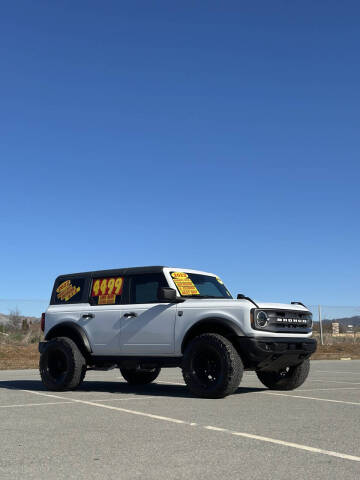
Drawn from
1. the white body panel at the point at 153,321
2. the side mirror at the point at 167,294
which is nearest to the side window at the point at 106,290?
the white body panel at the point at 153,321

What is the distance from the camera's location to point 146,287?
430 inches

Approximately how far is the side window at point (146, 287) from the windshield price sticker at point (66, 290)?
1325 millimetres

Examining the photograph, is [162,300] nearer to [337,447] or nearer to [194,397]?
[194,397]

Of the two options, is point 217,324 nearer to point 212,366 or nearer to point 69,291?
point 212,366

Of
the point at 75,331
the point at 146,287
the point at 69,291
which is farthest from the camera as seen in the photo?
the point at 69,291

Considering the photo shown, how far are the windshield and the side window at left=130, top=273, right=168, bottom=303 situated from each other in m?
0.26

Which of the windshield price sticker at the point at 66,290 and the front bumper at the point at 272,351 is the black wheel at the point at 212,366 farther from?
the windshield price sticker at the point at 66,290

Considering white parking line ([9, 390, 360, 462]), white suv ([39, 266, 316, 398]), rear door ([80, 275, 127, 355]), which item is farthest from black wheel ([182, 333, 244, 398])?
rear door ([80, 275, 127, 355])

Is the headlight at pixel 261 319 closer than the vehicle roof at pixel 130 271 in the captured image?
Yes

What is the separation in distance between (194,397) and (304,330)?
2.18m

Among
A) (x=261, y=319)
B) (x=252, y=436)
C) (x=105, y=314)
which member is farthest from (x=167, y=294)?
(x=252, y=436)

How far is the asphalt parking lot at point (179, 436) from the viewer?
4.75 m

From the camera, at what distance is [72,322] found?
1148 cm

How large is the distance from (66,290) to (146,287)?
1890 mm
